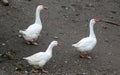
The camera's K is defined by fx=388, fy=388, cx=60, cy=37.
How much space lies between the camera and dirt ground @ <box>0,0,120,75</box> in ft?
33.9

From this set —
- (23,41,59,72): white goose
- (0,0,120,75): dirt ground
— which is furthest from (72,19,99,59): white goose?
(23,41,59,72): white goose

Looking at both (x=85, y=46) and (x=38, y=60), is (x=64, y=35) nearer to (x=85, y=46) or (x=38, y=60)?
(x=85, y=46)

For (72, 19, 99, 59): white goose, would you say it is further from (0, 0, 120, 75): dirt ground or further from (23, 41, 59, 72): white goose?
(23, 41, 59, 72): white goose

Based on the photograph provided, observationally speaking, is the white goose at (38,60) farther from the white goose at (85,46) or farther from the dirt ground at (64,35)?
the white goose at (85,46)

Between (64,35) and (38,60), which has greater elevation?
(38,60)

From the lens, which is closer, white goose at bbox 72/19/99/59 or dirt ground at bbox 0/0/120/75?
dirt ground at bbox 0/0/120/75

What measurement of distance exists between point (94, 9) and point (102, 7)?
0.45m

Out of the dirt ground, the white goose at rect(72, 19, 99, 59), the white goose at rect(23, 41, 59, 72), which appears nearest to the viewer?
the white goose at rect(23, 41, 59, 72)

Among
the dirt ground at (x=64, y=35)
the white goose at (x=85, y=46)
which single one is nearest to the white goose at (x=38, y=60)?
the dirt ground at (x=64, y=35)

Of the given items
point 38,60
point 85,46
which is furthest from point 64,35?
point 38,60

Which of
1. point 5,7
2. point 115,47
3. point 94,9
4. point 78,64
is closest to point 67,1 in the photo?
point 94,9

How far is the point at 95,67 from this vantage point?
1052 cm

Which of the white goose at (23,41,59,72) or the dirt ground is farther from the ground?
the white goose at (23,41,59,72)

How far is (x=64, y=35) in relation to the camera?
41.0 ft
